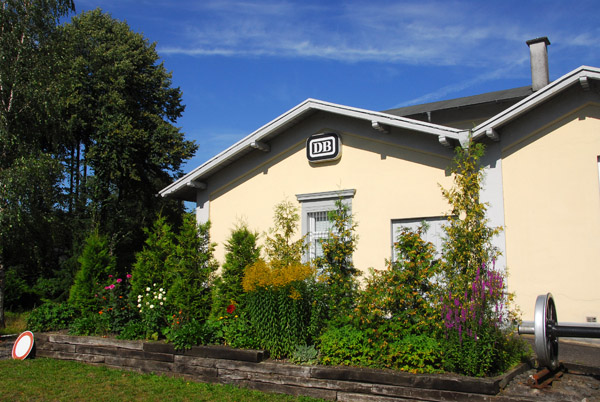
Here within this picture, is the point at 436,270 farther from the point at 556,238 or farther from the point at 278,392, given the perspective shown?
the point at 556,238

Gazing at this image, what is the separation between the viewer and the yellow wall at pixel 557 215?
812 cm

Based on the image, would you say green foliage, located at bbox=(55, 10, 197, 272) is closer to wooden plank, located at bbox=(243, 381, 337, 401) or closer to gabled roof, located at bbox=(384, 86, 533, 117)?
gabled roof, located at bbox=(384, 86, 533, 117)

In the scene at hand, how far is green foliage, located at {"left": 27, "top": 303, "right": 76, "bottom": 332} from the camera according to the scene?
976 centimetres

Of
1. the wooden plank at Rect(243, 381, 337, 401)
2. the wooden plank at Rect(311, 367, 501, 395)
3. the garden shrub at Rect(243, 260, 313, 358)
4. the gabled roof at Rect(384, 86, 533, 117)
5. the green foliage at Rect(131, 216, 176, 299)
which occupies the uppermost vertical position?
the gabled roof at Rect(384, 86, 533, 117)

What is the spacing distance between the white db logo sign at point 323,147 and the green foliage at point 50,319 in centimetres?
603

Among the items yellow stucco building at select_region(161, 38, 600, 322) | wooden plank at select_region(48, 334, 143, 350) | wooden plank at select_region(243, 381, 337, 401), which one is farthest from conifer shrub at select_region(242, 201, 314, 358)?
yellow stucco building at select_region(161, 38, 600, 322)

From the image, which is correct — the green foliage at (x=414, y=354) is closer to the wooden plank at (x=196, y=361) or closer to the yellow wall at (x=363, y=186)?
the wooden plank at (x=196, y=361)

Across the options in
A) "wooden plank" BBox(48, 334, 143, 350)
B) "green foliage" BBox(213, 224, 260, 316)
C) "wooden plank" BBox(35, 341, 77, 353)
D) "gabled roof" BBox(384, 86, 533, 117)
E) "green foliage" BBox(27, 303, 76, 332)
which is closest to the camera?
"wooden plank" BBox(48, 334, 143, 350)

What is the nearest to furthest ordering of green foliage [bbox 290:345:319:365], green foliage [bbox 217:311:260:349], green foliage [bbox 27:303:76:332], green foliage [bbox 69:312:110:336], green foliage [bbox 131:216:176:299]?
1. green foliage [bbox 290:345:319:365]
2. green foliage [bbox 217:311:260:349]
3. green foliage [bbox 69:312:110:336]
4. green foliage [bbox 131:216:176:299]
5. green foliage [bbox 27:303:76:332]

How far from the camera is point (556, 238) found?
8.38 metres

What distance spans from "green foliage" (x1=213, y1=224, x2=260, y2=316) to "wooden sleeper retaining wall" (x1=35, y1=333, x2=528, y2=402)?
1476 millimetres

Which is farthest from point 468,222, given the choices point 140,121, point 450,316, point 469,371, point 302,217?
point 140,121

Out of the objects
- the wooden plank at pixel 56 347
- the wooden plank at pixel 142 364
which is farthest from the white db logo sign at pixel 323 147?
the wooden plank at pixel 56 347

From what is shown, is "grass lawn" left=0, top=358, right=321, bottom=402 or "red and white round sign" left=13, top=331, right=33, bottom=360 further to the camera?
"red and white round sign" left=13, top=331, right=33, bottom=360
